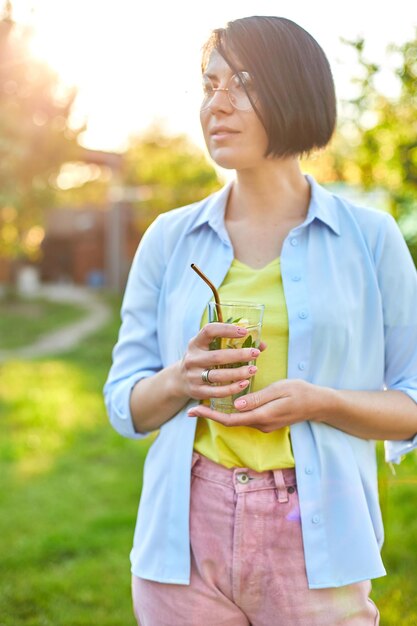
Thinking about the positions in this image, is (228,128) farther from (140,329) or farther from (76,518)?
(76,518)

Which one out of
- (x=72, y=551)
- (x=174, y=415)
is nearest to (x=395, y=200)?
(x=174, y=415)

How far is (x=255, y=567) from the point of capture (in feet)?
5.26

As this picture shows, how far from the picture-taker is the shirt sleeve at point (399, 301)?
1.67m

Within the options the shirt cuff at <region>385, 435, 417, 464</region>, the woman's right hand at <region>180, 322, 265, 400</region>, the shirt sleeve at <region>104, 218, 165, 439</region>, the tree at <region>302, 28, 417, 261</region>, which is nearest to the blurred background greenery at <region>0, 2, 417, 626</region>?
the tree at <region>302, 28, 417, 261</region>

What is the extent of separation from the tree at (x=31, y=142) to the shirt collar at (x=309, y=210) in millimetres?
10091

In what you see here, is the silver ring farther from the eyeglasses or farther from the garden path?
the garden path

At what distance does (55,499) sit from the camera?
17.0 ft

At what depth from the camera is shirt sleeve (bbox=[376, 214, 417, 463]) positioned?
1.67 meters

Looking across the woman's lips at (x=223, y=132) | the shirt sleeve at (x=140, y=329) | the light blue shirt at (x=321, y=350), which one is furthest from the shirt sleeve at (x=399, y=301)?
the shirt sleeve at (x=140, y=329)

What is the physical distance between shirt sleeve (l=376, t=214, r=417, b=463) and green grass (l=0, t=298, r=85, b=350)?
1146cm

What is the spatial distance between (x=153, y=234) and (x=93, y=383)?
7.65 m

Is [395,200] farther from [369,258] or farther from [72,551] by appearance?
[72,551]

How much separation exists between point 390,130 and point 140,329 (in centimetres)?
187

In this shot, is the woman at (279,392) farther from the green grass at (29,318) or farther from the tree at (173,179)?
the tree at (173,179)
